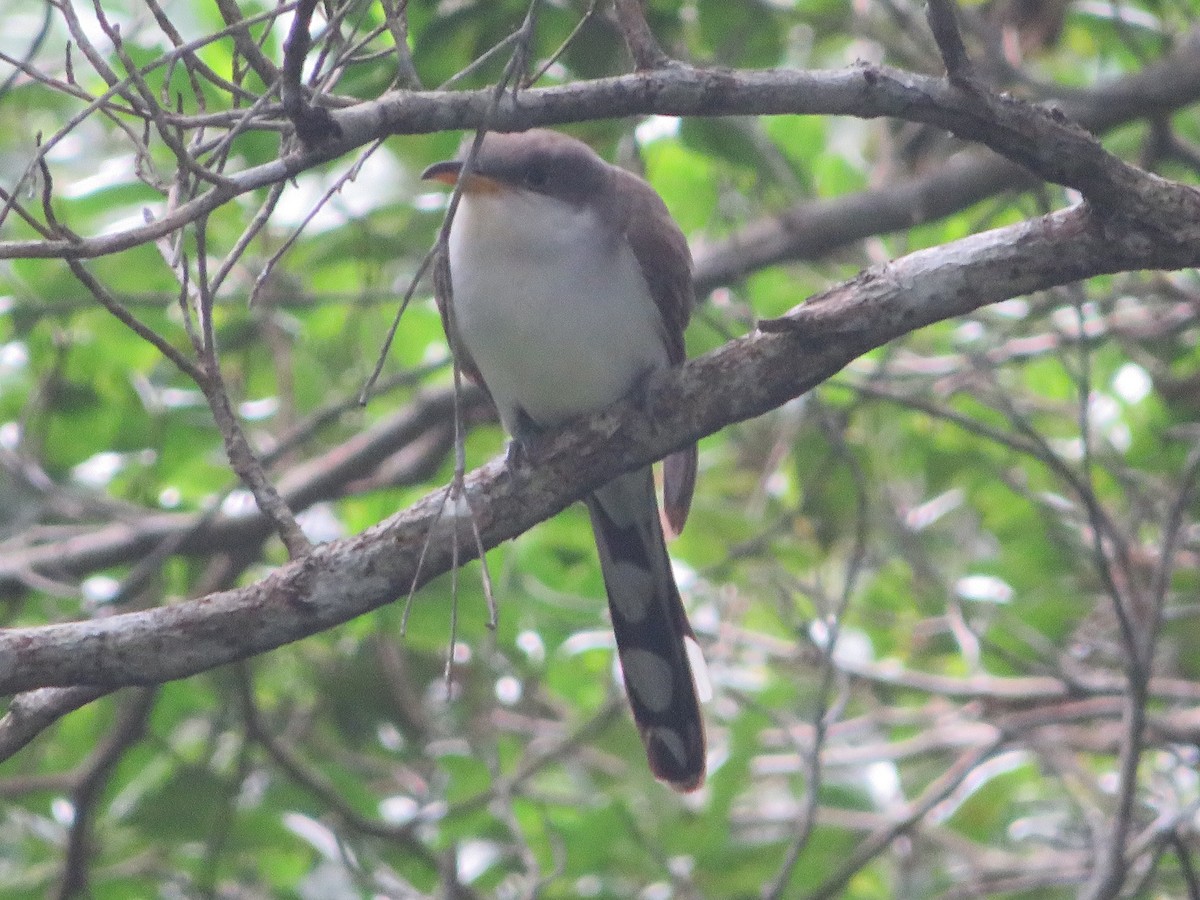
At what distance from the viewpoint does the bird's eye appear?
4395mm

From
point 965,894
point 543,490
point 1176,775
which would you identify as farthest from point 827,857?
point 543,490

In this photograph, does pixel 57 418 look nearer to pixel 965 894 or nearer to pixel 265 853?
pixel 265 853

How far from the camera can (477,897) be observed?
5.03 m

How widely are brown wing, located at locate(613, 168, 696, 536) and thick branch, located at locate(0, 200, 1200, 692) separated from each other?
38.0 inches

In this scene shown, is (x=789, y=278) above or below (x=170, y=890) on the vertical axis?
above

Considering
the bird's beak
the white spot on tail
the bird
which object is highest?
the bird's beak

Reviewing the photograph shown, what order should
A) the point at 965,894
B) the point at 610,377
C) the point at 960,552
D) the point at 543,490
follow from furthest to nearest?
the point at 960,552 → the point at 965,894 → the point at 610,377 → the point at 543,490

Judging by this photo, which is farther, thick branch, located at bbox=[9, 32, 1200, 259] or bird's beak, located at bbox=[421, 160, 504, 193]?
bird's beak, located at bbox=[421, 160, 504, 193]

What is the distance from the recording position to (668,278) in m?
4.29

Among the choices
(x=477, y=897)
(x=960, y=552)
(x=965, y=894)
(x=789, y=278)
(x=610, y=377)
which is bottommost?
(x=965, y=894)

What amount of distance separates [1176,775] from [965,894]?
3.30 ft

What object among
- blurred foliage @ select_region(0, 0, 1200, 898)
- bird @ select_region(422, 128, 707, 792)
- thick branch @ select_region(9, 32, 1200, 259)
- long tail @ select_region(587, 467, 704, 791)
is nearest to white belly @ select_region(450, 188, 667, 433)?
bird @ select_region(422, 128, 707, 792)

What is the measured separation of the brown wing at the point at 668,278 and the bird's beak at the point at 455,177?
39cm

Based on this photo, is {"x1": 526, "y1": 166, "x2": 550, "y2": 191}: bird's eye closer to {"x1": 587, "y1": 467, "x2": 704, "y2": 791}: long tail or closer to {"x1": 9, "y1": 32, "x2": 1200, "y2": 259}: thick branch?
{"x1": 587, "y1": 467, "x2": 704, "y2": 791}: long tail
